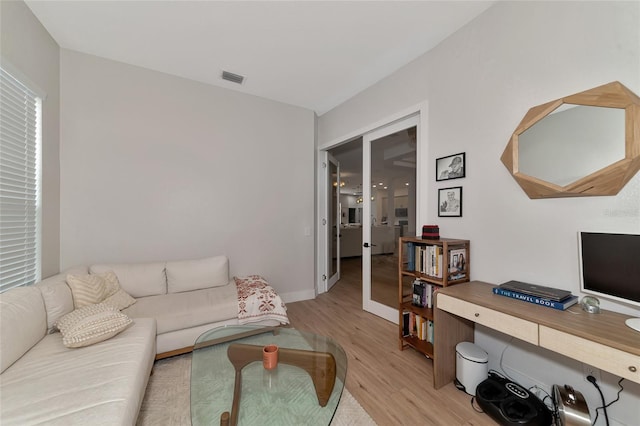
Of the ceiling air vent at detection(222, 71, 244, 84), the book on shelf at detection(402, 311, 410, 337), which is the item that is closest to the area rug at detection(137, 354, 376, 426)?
the book on shelf at detection(402, 311, 410, 337)

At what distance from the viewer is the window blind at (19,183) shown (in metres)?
1.73

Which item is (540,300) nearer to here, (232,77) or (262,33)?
(262,33)

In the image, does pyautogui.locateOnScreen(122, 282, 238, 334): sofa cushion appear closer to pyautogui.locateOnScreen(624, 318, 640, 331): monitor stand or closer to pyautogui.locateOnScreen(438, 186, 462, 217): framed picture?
pyautogui.locateOnScreen(438, 186, 462, 217): framed picture

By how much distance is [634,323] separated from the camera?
1173 mm

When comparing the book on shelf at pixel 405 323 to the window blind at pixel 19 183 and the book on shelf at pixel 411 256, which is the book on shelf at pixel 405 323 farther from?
the window blind at pixel 19 183

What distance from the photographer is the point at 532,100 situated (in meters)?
1.70

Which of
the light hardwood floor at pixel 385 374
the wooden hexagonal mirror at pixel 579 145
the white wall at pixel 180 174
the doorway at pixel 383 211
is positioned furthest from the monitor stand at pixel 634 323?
the white wall at pixel 180 174

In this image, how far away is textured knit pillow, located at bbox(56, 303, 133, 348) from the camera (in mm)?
1564

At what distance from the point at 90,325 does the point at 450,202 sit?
119 inches

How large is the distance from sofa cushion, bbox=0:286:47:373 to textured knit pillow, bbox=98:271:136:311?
0.45 m

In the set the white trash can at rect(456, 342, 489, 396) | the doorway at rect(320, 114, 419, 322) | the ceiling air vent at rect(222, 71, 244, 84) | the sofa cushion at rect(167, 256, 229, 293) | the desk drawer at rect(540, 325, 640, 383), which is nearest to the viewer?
the desk drawer at rect(540, 325, 640, 383)

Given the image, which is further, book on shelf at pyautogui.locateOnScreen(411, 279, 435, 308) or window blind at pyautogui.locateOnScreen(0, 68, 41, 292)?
book on shelf at pyautogui.locateOnScreen(411, 279, 435, 308)

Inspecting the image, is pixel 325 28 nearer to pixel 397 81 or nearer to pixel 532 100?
pixel 397 81

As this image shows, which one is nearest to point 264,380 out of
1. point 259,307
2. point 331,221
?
point 259,307
